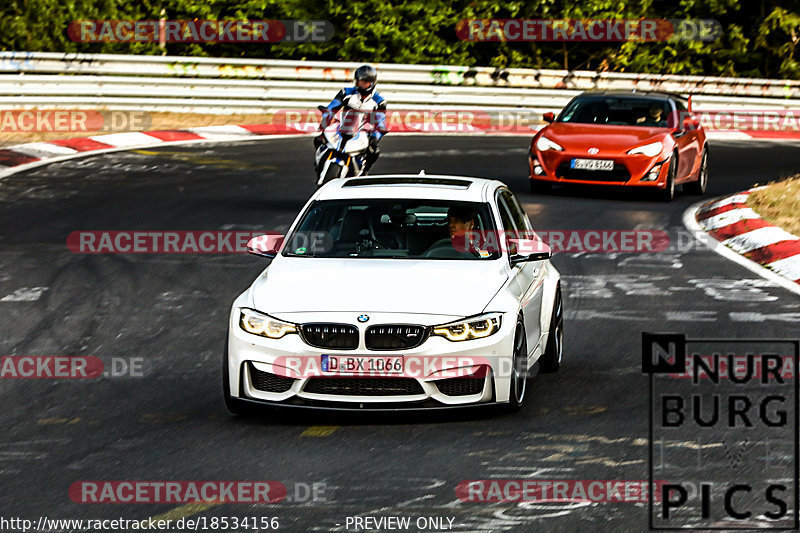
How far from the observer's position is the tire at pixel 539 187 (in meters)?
19.3

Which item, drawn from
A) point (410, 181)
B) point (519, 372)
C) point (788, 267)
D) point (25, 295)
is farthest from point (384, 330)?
point (788, 267)

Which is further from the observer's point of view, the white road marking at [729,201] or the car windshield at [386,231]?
the white road marking at [729,201]

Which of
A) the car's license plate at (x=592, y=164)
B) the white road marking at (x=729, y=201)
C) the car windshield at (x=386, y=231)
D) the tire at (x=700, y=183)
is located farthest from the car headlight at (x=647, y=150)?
the car windshield at (x=386, y=231)

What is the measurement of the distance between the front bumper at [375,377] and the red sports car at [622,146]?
10.9 meters

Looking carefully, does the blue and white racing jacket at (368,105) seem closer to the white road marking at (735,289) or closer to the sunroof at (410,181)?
the white road marking at (735,289)

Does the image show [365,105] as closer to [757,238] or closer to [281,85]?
[757,238]

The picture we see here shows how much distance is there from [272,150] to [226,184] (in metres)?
4.73

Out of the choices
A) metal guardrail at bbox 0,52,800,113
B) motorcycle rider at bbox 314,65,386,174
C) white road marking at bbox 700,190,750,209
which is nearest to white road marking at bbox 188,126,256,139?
metal guardrail at bbox 0,52,800,113

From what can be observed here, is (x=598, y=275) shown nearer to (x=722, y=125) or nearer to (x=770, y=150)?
(x=770, y=150)

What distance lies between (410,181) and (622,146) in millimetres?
9413

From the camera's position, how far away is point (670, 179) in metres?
19.0

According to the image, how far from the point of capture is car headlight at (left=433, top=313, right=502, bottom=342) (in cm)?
805

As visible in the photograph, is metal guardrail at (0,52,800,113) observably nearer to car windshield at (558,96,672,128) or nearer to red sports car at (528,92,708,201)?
car windshield at (558,96,672,128)

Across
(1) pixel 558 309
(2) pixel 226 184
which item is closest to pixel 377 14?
(2) pixel 226 184
